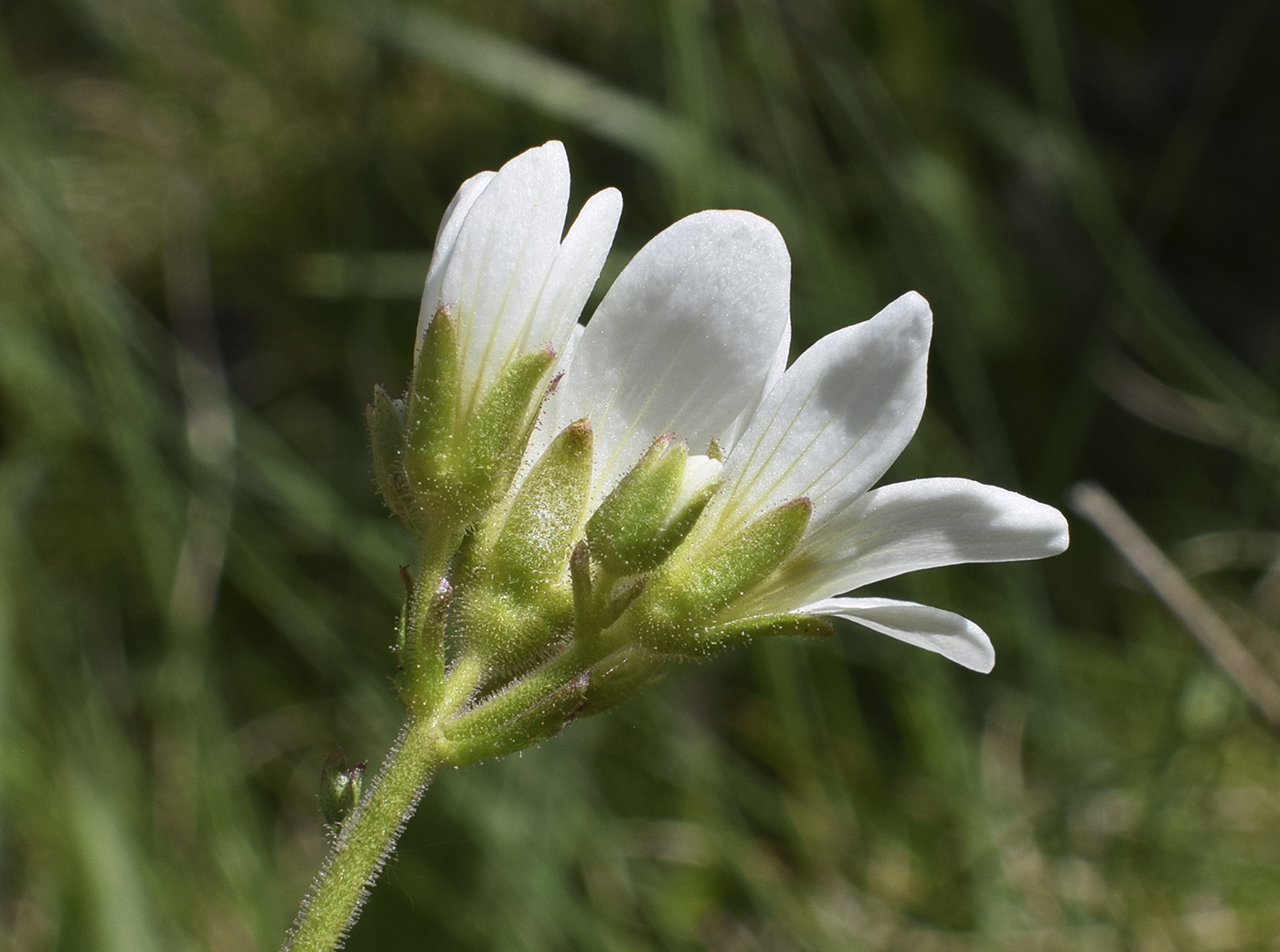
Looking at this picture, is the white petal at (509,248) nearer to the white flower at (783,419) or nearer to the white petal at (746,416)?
the white flower at (783,419)

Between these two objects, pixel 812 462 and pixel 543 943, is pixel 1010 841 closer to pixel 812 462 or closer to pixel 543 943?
pixel 543 943

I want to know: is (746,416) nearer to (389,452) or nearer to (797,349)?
(389,452)

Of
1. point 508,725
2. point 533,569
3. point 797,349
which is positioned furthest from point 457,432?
point 797,349

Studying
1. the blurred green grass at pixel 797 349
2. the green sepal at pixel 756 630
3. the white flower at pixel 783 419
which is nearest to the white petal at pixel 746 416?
the white flower at pixel 783 419

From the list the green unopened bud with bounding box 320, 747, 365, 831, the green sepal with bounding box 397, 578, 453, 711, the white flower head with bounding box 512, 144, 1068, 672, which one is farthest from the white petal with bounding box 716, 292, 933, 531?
the green unopened bud with bounding box 320, 747, 365, 831

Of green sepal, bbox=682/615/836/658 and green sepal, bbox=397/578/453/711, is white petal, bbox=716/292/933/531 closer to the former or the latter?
green sepal, bbox=682/615/836/658

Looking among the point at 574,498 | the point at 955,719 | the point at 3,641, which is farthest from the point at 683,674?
the point at 574,498
